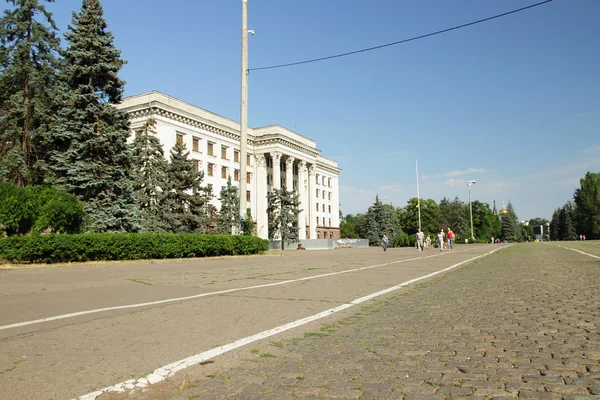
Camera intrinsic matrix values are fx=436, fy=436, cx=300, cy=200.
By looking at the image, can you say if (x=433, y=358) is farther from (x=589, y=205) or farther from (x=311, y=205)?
(x=589, y=205)

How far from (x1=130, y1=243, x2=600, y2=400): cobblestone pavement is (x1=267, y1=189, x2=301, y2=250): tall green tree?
48868 millimetres

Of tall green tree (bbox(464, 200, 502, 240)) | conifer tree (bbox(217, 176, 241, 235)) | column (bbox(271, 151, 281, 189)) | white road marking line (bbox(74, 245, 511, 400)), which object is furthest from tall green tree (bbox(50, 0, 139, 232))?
tall green tree (bbox(464, 200, 502, 240))

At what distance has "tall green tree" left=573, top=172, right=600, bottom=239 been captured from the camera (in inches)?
4218

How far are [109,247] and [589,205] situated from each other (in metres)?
120

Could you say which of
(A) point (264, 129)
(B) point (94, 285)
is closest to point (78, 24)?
(B) point (94, 285)

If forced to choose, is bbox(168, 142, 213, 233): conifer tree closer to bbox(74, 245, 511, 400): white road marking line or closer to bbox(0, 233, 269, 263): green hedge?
bbox(0, 233, 269, 263): green hedge

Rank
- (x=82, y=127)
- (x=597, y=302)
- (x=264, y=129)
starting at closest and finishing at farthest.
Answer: (x=597, y=302), (x=82, y=127), (x=264, y=129)

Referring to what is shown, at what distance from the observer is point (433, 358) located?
411cm

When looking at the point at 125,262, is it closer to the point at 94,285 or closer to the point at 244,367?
the point at 94,285

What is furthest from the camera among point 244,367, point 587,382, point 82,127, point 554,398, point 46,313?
point 82,127

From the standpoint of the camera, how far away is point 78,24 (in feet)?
89.8

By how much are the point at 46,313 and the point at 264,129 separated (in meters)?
66.5

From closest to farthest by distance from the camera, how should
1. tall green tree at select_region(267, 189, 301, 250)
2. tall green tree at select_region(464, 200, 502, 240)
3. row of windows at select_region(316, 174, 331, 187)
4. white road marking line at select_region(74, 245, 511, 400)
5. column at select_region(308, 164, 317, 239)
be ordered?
white road marking line at select_region(74, 245, 511, 400) < tall green tree at select_region(267, 189, 301, 250) < column at select_region(308, 164, 317, 239) < row of windows at select_region(316, 174, 331, 187) < tall green tree at select_region(464, 200, 502, 240)

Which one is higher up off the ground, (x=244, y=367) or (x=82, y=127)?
(x=82, y=127)
